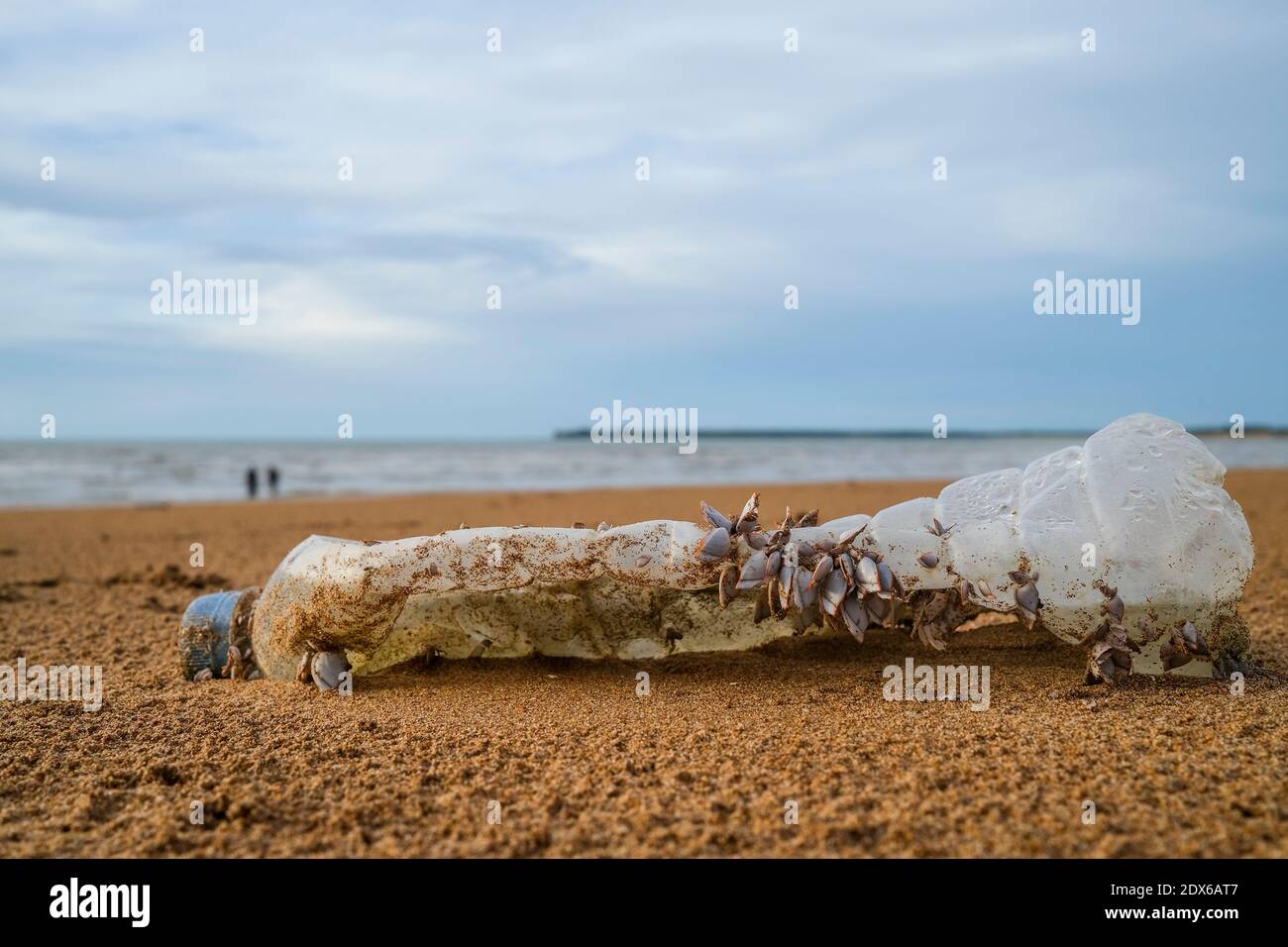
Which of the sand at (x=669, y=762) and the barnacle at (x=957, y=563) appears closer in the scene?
the sand at (x=669, y=762)

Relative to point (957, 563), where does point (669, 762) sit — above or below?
below

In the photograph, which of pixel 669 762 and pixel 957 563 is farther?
pixel 957 563

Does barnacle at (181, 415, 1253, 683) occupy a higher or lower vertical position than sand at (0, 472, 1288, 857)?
higher

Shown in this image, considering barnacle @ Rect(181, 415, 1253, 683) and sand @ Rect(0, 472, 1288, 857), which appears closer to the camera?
sand @ Rect(0, 472, 1288, 857)

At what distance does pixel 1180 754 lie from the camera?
262cm

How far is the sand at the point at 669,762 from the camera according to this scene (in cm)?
224

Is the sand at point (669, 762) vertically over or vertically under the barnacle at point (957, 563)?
under

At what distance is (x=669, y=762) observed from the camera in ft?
8.93

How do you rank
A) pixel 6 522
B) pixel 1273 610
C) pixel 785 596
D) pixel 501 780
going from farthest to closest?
pixel 6 522 < pixel 1273 610 < pixel 785 596 < pixel 501 780

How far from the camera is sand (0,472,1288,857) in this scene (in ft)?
7.36
